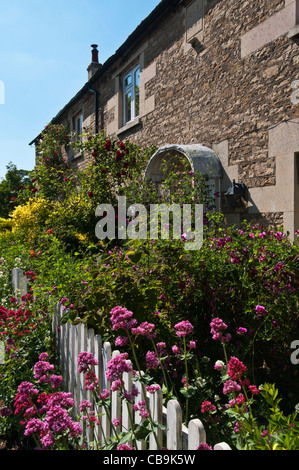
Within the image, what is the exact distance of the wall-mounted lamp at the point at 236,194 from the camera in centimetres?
545

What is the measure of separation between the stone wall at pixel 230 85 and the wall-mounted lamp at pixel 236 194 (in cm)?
10

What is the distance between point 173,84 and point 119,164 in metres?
2.08

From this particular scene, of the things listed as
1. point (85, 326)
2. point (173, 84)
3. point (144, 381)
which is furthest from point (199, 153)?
point (144, 381)

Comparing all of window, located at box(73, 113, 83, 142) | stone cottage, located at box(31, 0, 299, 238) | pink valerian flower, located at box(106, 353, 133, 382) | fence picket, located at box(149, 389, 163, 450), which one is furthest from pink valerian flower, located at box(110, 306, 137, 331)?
window, located at box(73, 113, 83, 142)

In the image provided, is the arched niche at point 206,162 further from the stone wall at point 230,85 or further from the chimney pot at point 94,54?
the chimney pot at point 94,54

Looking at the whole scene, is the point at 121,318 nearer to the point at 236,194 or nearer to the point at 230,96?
the point at 236,194

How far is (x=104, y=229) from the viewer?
8141 mm

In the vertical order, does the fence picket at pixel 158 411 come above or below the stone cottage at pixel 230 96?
below

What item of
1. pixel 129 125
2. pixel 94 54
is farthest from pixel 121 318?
pixel 94 54

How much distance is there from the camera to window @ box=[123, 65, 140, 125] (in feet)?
30.7

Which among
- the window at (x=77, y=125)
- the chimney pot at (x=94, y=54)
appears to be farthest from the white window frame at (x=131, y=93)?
the chimney pot at (x=94, y=54)

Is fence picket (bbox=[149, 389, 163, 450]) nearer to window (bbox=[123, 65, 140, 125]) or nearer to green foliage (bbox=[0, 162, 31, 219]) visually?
window (bbox=[123, 65, 140, 125])

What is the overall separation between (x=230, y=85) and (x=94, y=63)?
9.96 m

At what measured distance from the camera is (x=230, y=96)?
5781 mm
